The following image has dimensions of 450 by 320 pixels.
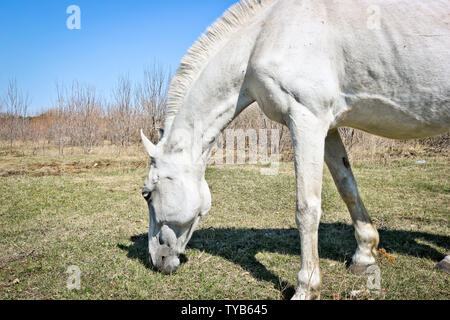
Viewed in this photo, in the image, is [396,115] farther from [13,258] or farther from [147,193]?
[13,258]

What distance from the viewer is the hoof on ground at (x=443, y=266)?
10.3 ft

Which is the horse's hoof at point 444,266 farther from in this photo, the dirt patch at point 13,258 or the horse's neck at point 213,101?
the dirt patch at point 13,258

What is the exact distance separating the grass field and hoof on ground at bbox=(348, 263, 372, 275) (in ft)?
0.33

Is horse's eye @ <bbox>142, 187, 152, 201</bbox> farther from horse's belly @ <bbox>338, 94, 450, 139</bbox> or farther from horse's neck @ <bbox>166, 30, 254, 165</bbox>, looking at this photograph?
horse's belly @ <bbox>338, 94, 450, 139</bbox>

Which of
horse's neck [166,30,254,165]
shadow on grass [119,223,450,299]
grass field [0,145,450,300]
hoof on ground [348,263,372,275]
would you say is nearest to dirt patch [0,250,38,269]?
grass field [0,145,450,300]

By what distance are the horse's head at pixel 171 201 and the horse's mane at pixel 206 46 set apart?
0.40 metres

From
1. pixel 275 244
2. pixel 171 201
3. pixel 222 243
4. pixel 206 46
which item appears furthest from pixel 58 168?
pixel 206 46

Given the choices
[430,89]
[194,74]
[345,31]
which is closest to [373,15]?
[345,31]

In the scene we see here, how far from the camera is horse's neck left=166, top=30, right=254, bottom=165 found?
9.26 feet

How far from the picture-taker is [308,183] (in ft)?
8.00

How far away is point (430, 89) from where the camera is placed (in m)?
2.41

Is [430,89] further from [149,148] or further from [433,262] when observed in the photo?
[149,148]

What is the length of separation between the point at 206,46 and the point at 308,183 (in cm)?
163
